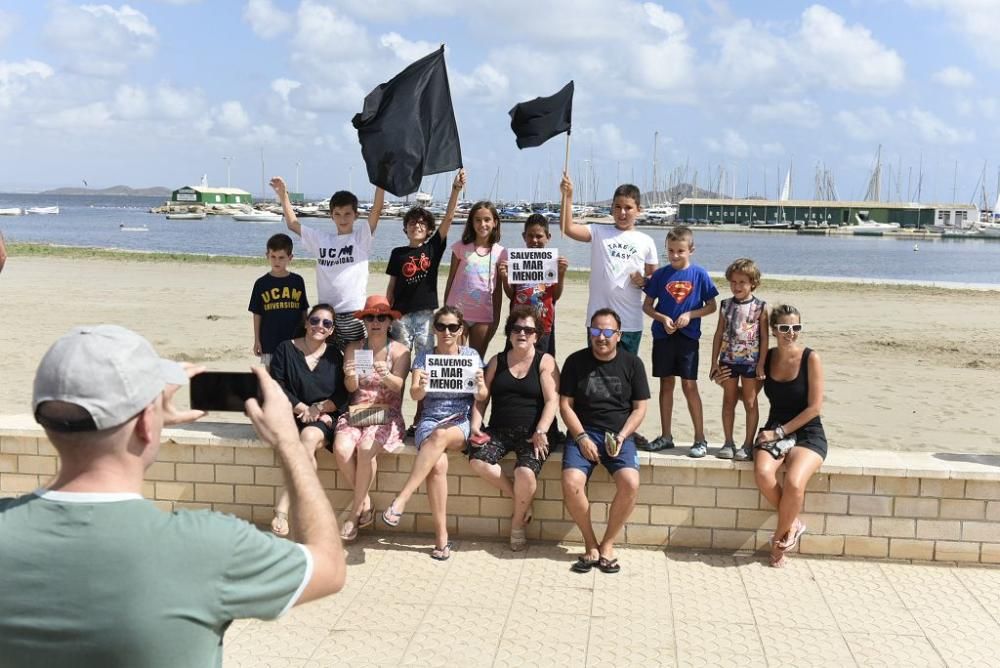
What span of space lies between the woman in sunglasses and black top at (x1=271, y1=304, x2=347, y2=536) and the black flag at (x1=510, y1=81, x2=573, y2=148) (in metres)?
2.33

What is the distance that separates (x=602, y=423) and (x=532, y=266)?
1429 millimetres

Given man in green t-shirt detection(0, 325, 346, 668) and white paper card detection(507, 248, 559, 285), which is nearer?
man in green t-shirt detection(0, 325, 346, 668)

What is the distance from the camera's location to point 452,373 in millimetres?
5840

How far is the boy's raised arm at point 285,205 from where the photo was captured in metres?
6.69

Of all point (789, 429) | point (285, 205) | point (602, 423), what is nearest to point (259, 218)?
point (285, 205)

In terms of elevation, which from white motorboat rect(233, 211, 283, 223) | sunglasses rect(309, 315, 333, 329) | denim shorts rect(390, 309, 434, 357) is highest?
sunglasses rect(309, 315, 333, 329)

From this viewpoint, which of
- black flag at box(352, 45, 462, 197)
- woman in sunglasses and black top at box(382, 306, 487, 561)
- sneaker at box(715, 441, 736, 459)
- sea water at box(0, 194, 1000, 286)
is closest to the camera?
woman in sunglasses and black top at box(382, 306, 487, 561)

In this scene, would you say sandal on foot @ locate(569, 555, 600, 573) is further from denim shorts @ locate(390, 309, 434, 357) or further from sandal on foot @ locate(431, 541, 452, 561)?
denim shorts @ locate(390, 309, 434, 357)

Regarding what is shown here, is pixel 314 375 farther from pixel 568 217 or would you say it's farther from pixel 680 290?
pixel 680 290

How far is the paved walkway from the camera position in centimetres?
441

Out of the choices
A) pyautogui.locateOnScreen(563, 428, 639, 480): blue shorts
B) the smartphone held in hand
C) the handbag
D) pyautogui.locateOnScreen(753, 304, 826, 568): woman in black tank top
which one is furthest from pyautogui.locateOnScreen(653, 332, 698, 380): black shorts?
the smartphone held in hand

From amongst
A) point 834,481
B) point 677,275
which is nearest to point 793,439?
point 834,481

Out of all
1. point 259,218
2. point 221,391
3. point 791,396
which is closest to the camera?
point 221,391

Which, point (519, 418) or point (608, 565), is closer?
point (608, 565)
